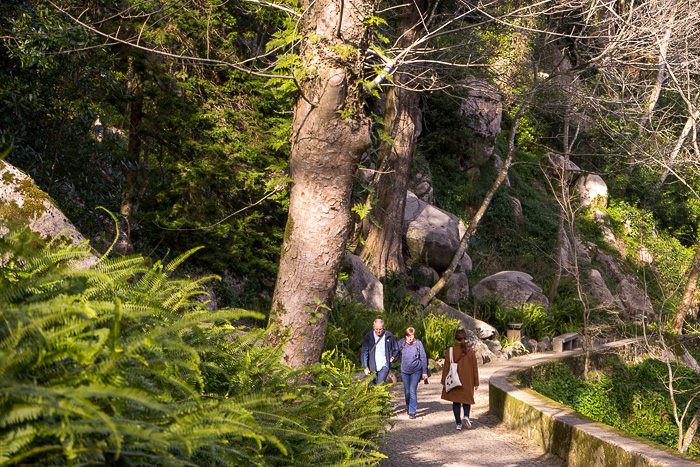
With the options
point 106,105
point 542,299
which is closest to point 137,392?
point 106,105

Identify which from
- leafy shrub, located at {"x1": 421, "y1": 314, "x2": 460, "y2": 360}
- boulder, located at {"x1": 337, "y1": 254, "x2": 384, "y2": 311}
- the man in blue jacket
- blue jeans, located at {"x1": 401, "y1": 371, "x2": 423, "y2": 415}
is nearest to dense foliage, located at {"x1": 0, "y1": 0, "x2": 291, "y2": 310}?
the man in blue jacket

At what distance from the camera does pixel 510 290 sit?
18.9 m

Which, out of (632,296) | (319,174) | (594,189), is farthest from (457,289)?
(594,189)

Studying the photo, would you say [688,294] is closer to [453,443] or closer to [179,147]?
[453,443]

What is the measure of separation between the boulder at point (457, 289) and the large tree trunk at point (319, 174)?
1369 cm

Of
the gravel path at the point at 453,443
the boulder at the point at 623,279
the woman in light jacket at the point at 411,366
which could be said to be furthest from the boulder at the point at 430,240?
the boulder at the point at 623,279

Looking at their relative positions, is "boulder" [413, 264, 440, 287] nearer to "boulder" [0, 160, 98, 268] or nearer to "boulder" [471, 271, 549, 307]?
"boulder" [471, 271, 549, 307]

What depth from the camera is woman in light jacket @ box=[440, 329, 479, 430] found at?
27.4 feet

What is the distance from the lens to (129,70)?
32.2 feet

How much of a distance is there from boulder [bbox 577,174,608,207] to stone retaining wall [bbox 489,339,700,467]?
75.2 feet

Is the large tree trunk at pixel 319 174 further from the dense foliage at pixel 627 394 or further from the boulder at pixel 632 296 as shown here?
the boulder at pixel 632 296

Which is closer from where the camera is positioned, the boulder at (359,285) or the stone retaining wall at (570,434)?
the stone retaining wall at (570,434)

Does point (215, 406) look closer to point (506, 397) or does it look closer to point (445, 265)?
point (506, 397)

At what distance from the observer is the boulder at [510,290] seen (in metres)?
18.7
